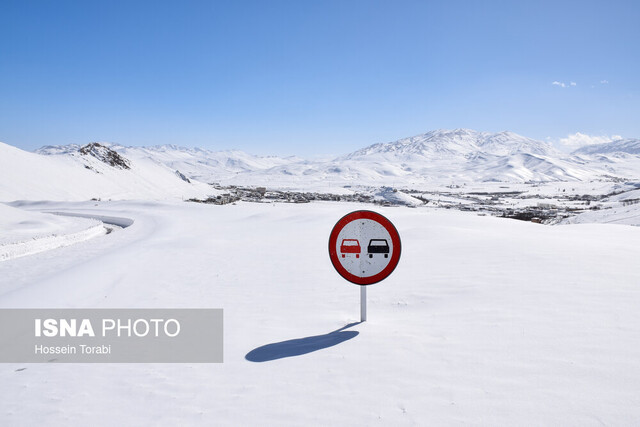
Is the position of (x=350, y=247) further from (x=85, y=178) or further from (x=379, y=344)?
(x=85, y=178)

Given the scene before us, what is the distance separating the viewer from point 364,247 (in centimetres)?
432

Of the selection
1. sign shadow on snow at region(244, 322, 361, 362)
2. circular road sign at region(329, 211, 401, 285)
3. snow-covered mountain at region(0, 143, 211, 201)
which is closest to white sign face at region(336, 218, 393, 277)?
circular road sign at region(329, 211, 401, 285)

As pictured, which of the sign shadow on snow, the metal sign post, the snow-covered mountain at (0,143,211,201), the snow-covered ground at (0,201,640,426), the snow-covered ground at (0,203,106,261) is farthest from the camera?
the snow-covered mountain at (0,143,211,201)

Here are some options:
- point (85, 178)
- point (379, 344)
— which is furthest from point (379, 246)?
point (85, 178)

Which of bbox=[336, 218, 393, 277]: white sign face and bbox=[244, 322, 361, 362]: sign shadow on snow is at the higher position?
bbox=[336, 218, 393, 277]: white sign face

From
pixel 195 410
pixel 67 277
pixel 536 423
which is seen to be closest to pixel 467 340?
pixel 536 423

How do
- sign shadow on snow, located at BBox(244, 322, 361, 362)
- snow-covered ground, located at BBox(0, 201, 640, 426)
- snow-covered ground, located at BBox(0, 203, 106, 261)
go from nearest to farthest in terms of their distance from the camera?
1. snow-covered ground, located at BBox(0, 201, 640, 426)
2. sign shadow on snow, located at BBox(244, 322, 361, 362)
3. snow-covered ground, located at BBox(0, 203, 106, 261)

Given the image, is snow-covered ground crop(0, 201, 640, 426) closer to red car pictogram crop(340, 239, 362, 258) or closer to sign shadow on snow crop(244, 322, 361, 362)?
sign shadow on snow crop(244, 322, 361, 362)

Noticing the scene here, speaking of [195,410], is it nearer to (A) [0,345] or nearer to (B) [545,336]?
(B) [545,336]

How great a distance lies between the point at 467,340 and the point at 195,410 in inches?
119

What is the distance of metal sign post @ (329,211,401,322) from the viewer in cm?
428

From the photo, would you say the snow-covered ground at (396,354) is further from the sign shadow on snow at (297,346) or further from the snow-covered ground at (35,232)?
the snow-covered ground at (35,232)

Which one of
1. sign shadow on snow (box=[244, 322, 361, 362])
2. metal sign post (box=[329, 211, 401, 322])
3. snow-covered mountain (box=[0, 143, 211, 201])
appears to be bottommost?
sign shadow on snow (box=[244, 322, 361, 362])

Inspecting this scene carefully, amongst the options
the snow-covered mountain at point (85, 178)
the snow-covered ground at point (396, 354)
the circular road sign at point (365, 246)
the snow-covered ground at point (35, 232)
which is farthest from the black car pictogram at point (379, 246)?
the snow-covered mountain at point (85, 178)
